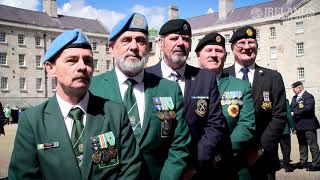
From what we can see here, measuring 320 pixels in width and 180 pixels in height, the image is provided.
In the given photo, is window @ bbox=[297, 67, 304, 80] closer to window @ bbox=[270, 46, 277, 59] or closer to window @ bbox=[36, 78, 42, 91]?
window @ bbox=[270, 46, 277, 59]

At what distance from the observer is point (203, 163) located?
3.91m

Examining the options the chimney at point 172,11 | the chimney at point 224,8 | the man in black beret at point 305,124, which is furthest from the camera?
the chimney at point 172,11

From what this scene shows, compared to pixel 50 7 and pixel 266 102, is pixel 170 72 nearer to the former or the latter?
pixel 266 102

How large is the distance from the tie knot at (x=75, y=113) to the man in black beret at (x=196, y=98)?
135cm

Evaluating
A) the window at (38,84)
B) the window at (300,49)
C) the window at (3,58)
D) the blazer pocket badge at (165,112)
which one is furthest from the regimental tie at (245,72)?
the window at (38,84)

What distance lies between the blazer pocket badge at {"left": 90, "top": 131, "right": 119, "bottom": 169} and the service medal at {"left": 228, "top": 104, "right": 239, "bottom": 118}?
2.06 meters

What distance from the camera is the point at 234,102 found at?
4527 mm

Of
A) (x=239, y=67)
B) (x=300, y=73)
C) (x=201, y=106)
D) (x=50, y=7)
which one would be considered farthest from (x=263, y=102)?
(x=50, y=7)

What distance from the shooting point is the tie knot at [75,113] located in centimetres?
281

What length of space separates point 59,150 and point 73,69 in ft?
1.79

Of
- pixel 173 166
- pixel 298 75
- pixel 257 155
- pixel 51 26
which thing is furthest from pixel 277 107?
pixel 51 26

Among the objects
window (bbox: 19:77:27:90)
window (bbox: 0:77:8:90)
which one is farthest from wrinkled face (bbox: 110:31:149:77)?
window (bbox: 19:77:27:90)

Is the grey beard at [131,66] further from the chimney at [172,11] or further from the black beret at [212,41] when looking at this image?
the chimney at [172,11]

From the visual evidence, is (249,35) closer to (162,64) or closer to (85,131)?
(162,64)
